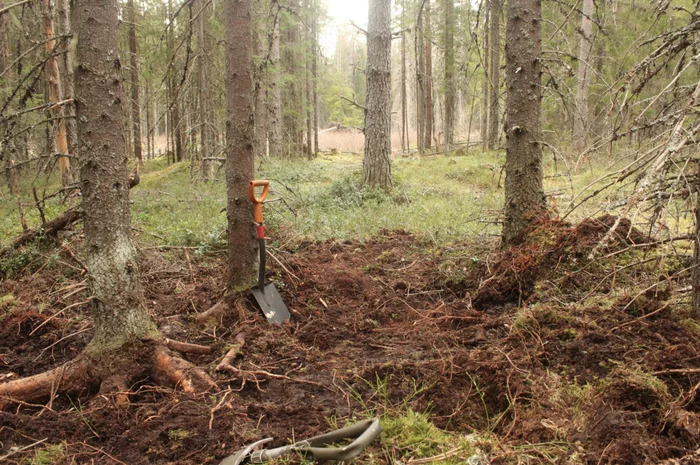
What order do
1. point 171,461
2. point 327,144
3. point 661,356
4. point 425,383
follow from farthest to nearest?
point 327,144 → point 425,383 → point 661,356 → point 171,461

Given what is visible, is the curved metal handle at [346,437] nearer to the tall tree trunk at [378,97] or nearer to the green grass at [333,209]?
the green grass at [333,209]

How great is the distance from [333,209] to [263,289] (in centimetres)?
425

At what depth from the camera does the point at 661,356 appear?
2521 millimetres

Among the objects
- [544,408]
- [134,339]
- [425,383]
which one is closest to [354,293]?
[425,383]

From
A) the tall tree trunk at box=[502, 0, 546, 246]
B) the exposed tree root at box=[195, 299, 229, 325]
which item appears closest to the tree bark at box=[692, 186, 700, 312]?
the tall tree trunk at box=[502, 0, 546, 246]

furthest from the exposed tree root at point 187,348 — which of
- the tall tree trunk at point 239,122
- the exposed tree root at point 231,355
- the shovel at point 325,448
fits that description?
the shovel at point 325,448

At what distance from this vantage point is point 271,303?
14.1 ft

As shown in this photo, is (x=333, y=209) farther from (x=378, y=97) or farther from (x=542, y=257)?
(x=542, y=257)

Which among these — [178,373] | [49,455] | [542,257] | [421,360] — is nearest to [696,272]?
[542,257]

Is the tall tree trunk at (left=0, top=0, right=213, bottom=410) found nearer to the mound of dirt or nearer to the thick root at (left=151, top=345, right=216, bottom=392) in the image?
the thick root at (left=151, top=345, right=216, bottom=392)

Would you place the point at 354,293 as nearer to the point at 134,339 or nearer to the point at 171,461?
the point at 134,339

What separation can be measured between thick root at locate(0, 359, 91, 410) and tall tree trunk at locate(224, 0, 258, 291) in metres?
1.66

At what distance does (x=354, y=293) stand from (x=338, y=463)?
2642 mm

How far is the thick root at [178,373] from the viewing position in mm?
3016
